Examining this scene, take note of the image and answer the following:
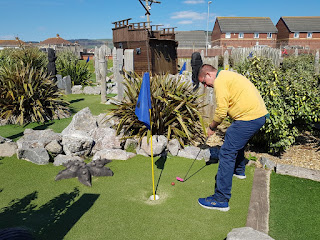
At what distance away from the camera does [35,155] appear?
5.16m

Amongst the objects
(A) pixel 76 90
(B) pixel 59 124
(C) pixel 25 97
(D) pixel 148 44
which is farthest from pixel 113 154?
(D) pixel 148 44

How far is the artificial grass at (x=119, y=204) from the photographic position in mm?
3211

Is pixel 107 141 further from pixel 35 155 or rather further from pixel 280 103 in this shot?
pixel 280 103

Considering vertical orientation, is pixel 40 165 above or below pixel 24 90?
below

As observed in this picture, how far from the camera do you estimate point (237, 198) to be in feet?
12.9

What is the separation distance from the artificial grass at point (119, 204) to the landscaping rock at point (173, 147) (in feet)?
1.65

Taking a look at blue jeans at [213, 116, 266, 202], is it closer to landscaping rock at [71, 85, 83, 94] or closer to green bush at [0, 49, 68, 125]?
green bush at [0, 49, 68, 125]

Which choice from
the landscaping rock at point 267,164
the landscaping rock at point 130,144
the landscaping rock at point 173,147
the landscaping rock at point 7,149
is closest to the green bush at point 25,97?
the landscaping rock at point 7,149

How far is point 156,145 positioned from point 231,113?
213cm

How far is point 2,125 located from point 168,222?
6.27 m

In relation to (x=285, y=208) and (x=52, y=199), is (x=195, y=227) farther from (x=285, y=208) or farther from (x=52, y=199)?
(x=52, y=199)

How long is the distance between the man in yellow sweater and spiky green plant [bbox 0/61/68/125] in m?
5.71

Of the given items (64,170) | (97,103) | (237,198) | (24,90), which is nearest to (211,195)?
(237,198)

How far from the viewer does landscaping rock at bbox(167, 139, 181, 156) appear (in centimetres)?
554
